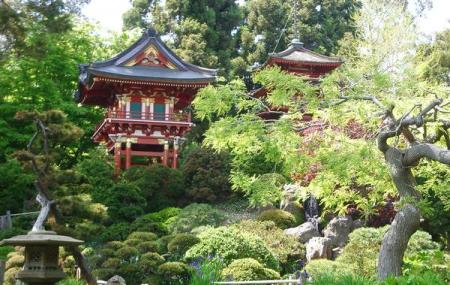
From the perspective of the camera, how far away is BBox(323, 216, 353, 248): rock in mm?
16891

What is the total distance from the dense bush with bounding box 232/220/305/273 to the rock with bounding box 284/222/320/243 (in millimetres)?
615

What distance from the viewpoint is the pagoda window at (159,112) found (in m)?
23.5

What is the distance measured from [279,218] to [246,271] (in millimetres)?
5839

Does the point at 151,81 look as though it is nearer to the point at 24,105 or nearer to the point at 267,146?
the point at 24,105

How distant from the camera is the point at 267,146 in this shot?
8211mm

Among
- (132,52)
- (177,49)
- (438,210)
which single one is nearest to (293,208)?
(438,210)

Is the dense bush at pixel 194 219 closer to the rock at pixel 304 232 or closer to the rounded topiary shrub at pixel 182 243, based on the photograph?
the rock at pixel 304 232

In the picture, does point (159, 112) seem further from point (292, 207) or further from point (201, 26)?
point (201, 26)

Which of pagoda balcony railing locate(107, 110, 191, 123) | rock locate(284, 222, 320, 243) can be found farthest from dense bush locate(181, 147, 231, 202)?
rock locate(284, 222, 320, 243)

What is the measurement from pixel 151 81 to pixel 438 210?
1123cm

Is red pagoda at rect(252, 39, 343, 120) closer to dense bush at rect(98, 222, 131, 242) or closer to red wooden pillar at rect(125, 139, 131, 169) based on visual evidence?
red wooden pillar at rect(125, 139, 131, 169)

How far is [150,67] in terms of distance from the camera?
24141 mm

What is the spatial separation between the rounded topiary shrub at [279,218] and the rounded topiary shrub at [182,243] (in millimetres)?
4399

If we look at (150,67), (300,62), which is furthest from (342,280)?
(300,62)
